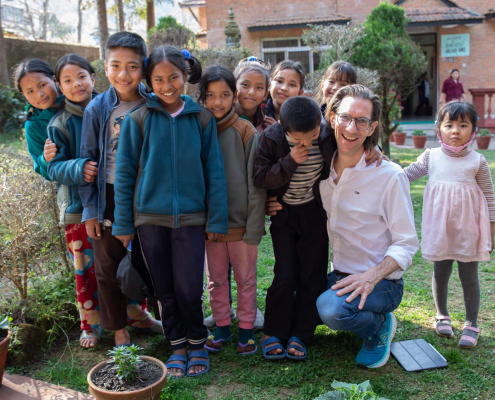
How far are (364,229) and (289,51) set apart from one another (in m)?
15.6

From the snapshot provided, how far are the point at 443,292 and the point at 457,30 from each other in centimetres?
1596

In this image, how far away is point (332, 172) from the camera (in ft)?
8.67

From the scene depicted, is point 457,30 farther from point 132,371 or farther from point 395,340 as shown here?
point 132,371

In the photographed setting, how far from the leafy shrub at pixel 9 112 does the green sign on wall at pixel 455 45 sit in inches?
573

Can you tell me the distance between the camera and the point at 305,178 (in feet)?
8.71

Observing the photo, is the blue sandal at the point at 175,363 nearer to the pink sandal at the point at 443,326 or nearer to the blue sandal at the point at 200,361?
the blue sandal at the point at 200,361

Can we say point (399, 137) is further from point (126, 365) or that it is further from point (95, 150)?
point (126, 365)

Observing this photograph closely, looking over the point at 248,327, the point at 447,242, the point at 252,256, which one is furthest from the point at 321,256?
the point at 447,242

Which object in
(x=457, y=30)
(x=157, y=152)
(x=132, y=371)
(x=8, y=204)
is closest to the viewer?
(x=132, y=371)

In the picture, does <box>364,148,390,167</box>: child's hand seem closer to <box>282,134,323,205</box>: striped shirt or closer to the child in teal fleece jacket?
<box>282,134,323,205</box>: striped shirt

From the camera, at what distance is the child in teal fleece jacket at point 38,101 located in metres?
2.80

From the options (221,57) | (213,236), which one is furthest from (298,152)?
(221,57)

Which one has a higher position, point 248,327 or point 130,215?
point 130,215

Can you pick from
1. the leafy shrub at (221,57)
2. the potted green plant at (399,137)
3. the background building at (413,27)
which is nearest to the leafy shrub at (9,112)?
the background building at (413,27)
